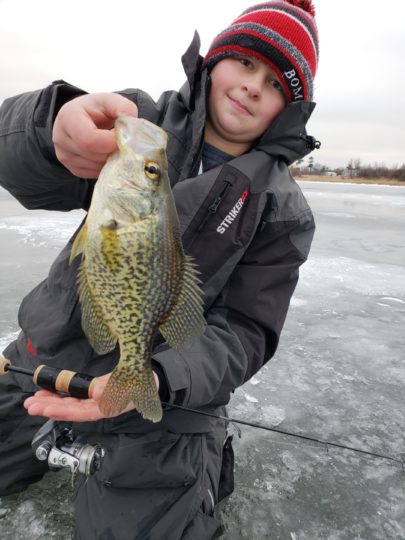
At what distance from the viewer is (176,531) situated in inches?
92.5

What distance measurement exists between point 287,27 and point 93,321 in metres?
2.17

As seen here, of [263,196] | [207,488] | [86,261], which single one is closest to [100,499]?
[207,488]

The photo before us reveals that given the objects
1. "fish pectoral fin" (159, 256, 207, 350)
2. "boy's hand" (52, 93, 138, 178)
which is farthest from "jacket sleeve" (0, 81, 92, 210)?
"fish pectoral fin" (159, 256, 207, 350)

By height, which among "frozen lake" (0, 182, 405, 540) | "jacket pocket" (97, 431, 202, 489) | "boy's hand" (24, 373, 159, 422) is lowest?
"frozen lake" (0, 182, 405, 540)

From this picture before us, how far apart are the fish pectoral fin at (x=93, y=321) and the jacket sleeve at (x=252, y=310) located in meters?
0.49

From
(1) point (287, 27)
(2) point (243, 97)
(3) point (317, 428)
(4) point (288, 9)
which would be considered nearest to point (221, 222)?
(2) point (243, 97)

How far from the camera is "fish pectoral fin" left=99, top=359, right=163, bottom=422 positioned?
73.5 inches

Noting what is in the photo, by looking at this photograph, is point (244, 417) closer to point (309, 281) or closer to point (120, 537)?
point (120, 537)

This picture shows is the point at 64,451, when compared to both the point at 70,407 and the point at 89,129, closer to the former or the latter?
the point at 70,407

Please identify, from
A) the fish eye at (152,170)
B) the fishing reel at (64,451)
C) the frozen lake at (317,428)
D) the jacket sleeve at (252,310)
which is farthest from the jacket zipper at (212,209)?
the frozen lake at (317,428)

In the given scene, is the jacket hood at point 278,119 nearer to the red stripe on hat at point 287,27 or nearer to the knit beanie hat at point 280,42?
the knit beanie hat at point 280,42

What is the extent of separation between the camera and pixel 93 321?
1.92 m

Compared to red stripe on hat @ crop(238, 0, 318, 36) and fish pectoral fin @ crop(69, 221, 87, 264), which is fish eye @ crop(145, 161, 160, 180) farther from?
red stripe on hat @ crop(238, 0, 318, 36)

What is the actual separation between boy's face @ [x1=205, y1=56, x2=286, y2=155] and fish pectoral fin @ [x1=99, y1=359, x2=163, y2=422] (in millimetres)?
1619
